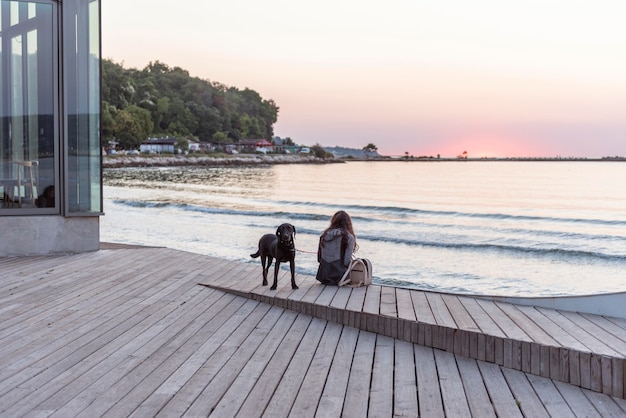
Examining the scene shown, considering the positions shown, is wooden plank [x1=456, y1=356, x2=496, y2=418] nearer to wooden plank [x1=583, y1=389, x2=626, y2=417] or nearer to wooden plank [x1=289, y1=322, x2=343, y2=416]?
wooden plank [x1=583, y1=389, x2=626, y2=417]

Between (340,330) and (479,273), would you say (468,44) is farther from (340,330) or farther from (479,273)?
(340,330)

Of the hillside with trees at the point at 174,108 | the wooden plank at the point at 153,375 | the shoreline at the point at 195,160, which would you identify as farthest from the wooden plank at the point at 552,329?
the hillside with trees at the point at 174,108

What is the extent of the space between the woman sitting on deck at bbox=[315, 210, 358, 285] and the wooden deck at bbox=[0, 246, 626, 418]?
203 millimetres

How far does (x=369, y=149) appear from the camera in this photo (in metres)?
129

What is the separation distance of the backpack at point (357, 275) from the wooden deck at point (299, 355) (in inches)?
4.4

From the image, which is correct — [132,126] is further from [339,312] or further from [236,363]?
[236,363]

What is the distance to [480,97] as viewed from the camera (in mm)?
58438

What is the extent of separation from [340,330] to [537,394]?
1682mm

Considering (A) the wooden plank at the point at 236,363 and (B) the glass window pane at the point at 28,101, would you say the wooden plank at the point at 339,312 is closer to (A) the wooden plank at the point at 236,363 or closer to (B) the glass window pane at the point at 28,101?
(A) the wooden plank at the point at 236,363

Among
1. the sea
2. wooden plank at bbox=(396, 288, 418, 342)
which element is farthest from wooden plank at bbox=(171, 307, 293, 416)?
the sea

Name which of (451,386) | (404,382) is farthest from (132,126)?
(451,386)

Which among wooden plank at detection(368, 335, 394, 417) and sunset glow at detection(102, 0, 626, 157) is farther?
sunset glow at detection(102, 0, 626, 157)

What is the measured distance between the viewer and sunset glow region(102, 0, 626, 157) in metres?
40.6

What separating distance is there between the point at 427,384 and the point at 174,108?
384 feet
